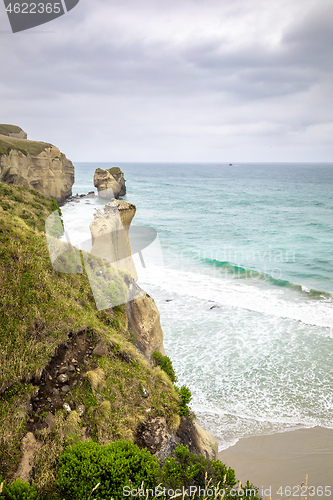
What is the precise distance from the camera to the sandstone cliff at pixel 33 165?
3728cm

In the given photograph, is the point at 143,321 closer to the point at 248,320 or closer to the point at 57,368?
the point at 57,368

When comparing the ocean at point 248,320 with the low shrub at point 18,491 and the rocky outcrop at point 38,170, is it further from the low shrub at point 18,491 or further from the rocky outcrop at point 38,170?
the low shrub at point 18,491

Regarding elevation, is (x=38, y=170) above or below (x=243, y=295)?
above

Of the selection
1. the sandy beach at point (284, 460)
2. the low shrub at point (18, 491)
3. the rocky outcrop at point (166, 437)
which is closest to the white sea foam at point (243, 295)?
the sandy beach at point (284, 460)

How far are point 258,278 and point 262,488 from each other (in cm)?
1982

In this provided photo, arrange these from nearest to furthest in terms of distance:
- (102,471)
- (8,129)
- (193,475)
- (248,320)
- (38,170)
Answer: (102,471), (193,475), (248,320), (38,170), (8,129)

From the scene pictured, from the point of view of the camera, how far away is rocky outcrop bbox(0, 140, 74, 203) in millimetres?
37016

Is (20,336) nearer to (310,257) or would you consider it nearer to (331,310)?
(331,310)

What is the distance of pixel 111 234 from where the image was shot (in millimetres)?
14758

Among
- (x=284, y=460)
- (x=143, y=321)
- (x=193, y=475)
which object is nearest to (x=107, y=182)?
(x=143, y=321)

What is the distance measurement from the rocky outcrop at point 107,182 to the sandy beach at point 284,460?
177 ft

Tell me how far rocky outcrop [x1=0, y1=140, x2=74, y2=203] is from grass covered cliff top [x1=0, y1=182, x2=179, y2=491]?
29540 mm

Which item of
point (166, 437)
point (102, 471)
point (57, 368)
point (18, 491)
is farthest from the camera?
point (57, 368)

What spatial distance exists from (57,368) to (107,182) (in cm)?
6227
